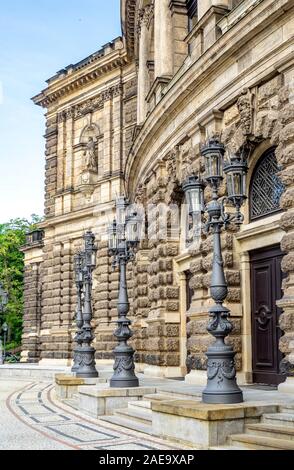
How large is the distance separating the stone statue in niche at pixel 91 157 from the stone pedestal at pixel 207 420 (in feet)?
85.3

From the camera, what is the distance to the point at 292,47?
1255 centimetres

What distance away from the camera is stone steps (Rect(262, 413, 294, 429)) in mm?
9188

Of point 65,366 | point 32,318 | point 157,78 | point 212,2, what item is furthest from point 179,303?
point 32,318

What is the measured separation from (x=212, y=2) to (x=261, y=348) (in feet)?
26.5

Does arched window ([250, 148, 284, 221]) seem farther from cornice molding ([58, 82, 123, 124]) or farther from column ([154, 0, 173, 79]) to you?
cornice molding ([58, 82, 123, 124])

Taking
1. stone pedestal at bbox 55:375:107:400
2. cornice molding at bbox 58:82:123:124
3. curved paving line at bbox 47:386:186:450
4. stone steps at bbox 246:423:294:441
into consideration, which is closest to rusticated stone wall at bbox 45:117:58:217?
cornice molding at bbox 58:82:123:124

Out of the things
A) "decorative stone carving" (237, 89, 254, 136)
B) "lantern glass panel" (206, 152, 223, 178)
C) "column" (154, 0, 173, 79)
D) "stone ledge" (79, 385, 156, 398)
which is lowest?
"stone ledge" (79, 385, 156, 398)

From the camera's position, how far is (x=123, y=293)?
15.3 meters

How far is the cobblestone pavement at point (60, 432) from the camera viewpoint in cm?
1018

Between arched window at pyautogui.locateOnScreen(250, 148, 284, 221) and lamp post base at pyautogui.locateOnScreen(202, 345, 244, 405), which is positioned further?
arched window at pyautogui.locateOnScreen(250, 148, 284, 221)

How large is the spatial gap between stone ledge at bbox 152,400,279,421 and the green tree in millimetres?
49751

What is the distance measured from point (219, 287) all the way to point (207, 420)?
2.21m

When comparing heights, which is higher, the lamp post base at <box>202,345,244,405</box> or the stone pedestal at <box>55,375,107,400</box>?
the lamp post base at <box>202,345,244,405</box>

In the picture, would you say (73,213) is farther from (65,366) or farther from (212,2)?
(212,2)
